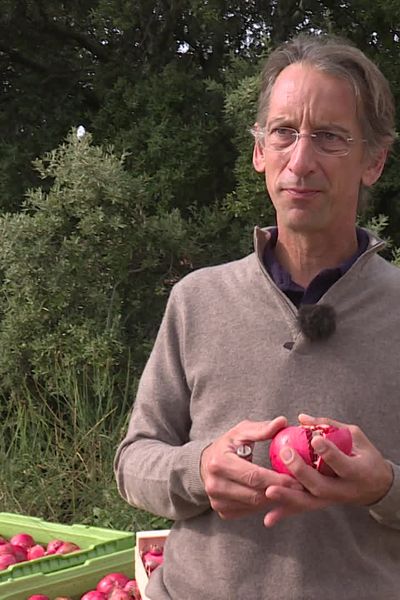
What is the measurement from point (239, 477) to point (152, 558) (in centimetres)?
152

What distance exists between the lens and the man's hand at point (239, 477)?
1738 millimetres

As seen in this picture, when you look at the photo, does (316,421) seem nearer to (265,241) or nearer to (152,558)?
(265,241)

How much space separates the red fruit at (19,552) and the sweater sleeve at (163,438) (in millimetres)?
1897

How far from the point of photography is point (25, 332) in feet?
20.0

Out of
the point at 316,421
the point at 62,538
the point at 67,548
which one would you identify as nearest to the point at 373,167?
the point at 316,421

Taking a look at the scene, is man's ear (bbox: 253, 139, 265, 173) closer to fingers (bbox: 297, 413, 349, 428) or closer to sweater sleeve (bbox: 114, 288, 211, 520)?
sweater sleeve (bbox: 114, 288, 211, 520)

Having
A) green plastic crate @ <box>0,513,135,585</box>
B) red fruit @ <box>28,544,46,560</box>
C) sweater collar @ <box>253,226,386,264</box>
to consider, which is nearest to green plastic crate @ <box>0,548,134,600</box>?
green plastic crate @ <box>0,513,135,585</box>

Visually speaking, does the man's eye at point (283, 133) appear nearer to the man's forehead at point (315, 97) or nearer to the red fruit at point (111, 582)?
the man's forehead at point (315, 97)

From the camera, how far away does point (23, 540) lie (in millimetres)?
4051

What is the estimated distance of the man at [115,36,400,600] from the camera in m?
1.83

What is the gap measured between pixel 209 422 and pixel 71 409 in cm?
379

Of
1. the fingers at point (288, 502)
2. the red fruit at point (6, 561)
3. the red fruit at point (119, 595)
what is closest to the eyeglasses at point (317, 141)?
the fingers at point (288, 502)

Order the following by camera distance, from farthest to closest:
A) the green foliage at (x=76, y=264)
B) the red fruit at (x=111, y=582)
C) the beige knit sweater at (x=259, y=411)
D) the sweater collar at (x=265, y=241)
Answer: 1. the green foliage at (x=76, y=264)
2. the red fruit at (x=111, y=582)
3. the sweater collar at (x=265, y=241)
4. the beige knit sweater at (x=259, y=411)

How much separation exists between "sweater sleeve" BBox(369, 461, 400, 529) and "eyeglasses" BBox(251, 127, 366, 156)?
2.15 ft
